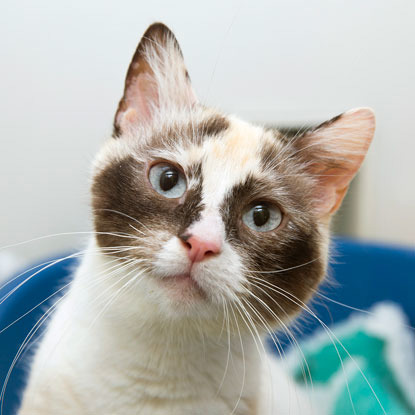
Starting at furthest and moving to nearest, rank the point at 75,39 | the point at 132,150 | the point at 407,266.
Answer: the point at 407,266 < the point at 75,39 < the point at 132,150

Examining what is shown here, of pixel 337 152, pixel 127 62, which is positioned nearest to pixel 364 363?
pixel 337 152

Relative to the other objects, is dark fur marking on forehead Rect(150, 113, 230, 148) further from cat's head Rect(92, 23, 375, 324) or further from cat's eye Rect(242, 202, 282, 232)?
cat's eye Rect(242, 202, 282, 232)

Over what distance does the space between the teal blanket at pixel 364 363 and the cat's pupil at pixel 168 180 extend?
86cm

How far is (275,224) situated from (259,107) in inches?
28.3

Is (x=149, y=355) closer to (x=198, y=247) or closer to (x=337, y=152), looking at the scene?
(x=198, y=247)

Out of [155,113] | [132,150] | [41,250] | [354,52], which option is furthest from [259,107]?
[41,250]

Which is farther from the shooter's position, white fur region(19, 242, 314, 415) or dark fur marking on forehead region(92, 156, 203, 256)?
white fur region(19, 242, 314, 415)

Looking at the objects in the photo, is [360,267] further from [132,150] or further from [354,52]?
[132,150]

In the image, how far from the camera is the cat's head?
615mm

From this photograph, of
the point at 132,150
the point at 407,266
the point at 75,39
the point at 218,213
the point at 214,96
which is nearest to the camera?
the point at 218,213

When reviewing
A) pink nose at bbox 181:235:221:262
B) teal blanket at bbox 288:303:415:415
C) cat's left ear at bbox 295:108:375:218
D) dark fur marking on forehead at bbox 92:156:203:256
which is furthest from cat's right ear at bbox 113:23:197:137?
teal blanket at bbox 288:303:415:415

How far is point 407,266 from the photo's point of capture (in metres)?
1.53

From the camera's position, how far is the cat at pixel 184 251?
63cm

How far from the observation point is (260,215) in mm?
705
